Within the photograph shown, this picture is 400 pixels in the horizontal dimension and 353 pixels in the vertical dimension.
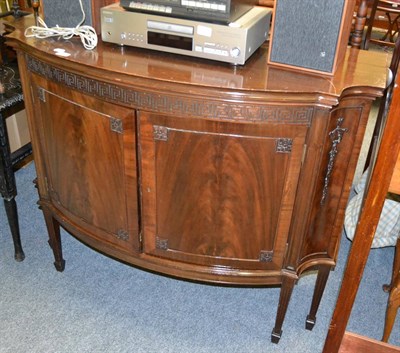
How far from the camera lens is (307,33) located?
3.75 feet

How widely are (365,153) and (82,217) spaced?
1.57 meters

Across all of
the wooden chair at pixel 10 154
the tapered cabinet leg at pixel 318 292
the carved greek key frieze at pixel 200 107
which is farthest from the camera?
the wooden chair at pixel 10 154

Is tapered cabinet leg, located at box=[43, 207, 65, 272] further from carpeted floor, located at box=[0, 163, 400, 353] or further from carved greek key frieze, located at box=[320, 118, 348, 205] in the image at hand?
carved greek key frieze, located at box=[320, 118, 348, 205]

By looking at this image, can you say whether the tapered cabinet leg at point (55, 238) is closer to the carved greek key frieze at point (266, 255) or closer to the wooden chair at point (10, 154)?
the wooden chair at point (10, 154)

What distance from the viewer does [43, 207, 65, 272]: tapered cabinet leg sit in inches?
64.5

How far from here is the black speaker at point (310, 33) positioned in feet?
3.61

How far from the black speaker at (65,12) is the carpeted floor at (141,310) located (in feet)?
2.93

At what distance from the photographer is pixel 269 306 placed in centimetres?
169

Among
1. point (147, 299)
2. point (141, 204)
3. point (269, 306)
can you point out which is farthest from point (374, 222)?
point (147, 299)

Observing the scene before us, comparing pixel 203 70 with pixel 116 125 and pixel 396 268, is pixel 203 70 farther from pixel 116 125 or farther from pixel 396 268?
pixel 396 268

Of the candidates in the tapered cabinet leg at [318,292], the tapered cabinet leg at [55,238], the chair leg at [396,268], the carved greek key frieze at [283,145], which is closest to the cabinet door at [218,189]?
the carved greek key frieze at [283,145]

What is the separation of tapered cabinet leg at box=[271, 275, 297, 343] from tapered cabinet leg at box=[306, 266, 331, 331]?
0.13m

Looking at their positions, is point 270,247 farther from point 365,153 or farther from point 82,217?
point 365,153

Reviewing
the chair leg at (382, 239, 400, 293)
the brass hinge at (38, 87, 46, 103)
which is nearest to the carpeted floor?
the chair leg at (382, 239, 400, 293)
